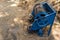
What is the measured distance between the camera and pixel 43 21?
11.7 feet

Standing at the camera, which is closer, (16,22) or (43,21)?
(43,21)

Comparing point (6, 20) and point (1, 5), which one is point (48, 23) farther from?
point (1, 5)

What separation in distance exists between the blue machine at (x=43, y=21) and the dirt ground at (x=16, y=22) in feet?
0.50

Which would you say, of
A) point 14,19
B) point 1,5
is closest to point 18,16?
point 14,19

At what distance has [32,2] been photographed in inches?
191

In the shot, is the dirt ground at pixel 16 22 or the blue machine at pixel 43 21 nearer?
the blue machine at pixel 43 21

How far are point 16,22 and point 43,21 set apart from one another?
0.93 m

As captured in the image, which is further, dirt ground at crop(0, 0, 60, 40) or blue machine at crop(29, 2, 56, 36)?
dirt ground at crop(0, 0, 60, 40)

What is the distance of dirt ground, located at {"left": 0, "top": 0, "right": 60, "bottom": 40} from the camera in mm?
3705

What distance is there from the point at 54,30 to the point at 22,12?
1.26 meters

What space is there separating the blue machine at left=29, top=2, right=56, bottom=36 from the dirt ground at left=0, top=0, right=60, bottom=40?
0.15 meters

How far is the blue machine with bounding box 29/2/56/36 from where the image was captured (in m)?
3.50

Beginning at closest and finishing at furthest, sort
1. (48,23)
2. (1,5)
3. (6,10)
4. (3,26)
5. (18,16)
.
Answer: (48,23) → (3,26) → (18,16) → (6,10) → (1,5)

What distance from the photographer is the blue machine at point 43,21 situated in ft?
11.5
